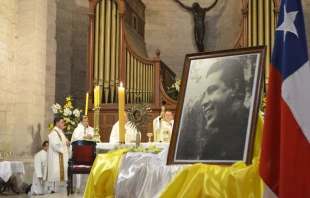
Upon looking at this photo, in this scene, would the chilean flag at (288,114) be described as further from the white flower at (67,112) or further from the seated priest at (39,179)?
the white flower at (67,112)

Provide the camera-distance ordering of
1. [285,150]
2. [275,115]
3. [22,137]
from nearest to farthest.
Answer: [285,150]
[275,115]
[22,137]

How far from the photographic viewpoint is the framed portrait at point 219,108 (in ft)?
12.0

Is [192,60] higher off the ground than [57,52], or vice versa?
[57,52]

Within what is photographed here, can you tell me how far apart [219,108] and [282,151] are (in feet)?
4.00

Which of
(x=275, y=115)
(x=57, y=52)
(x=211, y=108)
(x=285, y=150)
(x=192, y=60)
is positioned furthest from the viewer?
(x=57, y=52)

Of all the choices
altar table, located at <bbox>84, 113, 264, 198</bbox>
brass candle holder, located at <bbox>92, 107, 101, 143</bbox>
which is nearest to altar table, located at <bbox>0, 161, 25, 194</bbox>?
brass candle holder, located at <bbox>92, 107, 101, 143</bbox>

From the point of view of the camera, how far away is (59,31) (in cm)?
1380

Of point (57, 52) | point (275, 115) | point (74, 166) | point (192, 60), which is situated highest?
point (57, 52)

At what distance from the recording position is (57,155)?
35.0ft

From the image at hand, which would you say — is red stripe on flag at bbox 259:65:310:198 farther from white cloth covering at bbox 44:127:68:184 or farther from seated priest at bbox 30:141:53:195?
seated priest at bbox 30:141:53:195

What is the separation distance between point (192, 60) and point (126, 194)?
51.9 inches

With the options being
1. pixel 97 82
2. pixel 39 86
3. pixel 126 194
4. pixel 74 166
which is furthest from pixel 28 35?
pixel 126 194

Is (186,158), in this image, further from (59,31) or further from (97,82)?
(59,31)

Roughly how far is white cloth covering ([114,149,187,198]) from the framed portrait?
0.16m
